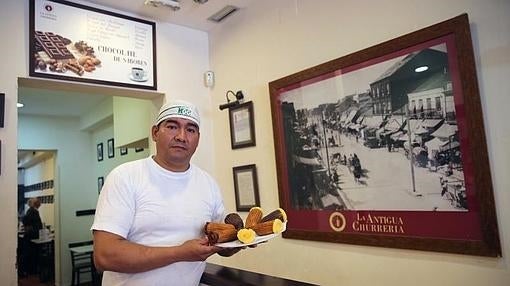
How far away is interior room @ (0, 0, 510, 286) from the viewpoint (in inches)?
57.1

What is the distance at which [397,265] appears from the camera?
1694 millimetres

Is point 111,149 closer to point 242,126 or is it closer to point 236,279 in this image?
point 242,126

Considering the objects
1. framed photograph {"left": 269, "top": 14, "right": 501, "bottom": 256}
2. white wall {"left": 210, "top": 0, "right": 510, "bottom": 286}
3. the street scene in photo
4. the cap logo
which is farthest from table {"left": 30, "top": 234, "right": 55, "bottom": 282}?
the cap logo

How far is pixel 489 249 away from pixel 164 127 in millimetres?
1315

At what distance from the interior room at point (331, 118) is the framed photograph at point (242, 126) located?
11 mm

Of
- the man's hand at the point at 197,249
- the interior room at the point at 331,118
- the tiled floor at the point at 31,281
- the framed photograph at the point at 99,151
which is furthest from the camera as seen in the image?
the tiled floor at the point at 31,281

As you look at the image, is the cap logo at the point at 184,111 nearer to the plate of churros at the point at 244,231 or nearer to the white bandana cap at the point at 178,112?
the white bandana cap at the point at 178,112

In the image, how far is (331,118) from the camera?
197 centimetres

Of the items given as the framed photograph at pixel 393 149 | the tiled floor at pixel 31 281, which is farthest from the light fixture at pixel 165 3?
the tiled floor at pixel 31 281

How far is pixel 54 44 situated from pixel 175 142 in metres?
1.39

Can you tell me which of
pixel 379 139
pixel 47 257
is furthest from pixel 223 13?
pixel 47 257

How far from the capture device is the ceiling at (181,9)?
242cm

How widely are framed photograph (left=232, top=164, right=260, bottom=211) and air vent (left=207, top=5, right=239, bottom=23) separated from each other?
1115 millimetres

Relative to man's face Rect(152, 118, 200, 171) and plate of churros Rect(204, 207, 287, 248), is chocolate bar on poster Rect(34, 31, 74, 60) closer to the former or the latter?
man's face Rect(152, 118, 200, 171)
